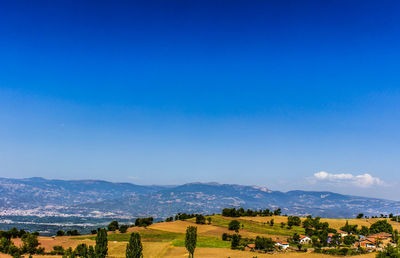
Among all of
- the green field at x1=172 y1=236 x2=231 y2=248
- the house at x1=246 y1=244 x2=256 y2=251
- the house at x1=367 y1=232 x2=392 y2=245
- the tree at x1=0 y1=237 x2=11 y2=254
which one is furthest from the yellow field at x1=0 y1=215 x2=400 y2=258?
the house at x1=367 y1=232 x2=392 y2=245

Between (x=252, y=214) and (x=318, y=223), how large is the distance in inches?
1762

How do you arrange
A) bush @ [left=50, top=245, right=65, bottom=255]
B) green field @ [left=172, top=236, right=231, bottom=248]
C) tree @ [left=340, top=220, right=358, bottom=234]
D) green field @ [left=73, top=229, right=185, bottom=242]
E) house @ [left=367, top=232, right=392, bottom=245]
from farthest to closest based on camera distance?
1. tree @ [left=340, top=220, right=358, bottom=234]
2. house @ [left=367, top=232, right=392, bottom=245]
3. green field @ [left=73, top=229, right=185, bottom=242]
4. green field @ [left=172, top=236, right=231, bottom=248]
5. bush @ [left=50, top=245, right=65, bottom=255]

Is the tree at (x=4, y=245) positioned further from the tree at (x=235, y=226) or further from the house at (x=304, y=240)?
the house at (x=304, y=240)

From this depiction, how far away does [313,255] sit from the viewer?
9975 cm

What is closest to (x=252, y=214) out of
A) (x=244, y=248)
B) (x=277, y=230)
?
(x=277, y=230)

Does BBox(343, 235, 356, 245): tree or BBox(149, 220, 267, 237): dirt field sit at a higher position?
BBox(343, 235, 356, 245): tree

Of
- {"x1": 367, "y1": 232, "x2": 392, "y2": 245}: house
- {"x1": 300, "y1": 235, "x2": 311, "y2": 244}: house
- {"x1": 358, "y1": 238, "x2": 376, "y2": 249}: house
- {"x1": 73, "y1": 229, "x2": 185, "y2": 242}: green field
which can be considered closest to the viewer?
{"x1": 358, "y1": 238, "x2": 376, "y2": 249}: house

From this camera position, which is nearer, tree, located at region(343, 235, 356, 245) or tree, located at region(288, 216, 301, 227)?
tree, located at region(343, 235, 356, 245)

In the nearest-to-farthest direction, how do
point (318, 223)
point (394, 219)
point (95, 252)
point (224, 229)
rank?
1. point (95, 252)
2. point (224, 229)
3. point (318, 223)
4. point (394, 219)

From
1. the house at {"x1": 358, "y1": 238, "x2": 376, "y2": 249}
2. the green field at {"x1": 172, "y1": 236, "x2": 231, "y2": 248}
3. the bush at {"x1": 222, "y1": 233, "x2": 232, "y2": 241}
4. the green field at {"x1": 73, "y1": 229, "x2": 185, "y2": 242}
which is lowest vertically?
the green field at {"x1": 73, "y1": 229, "x2": 185, "y2": 242}

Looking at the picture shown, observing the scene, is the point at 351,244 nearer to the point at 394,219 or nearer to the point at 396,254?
the point at 396,254

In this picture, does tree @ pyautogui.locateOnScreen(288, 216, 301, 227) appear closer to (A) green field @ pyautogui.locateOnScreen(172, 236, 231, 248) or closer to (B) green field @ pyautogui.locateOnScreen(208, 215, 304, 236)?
(B) green field @ pyautogui.locateOnScreen(208, 215, 304, 236)

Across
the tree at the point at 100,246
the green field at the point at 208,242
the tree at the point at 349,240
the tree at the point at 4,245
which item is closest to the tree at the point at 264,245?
the green field at the point at 208,242

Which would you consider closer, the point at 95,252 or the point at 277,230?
the point at 95,252
